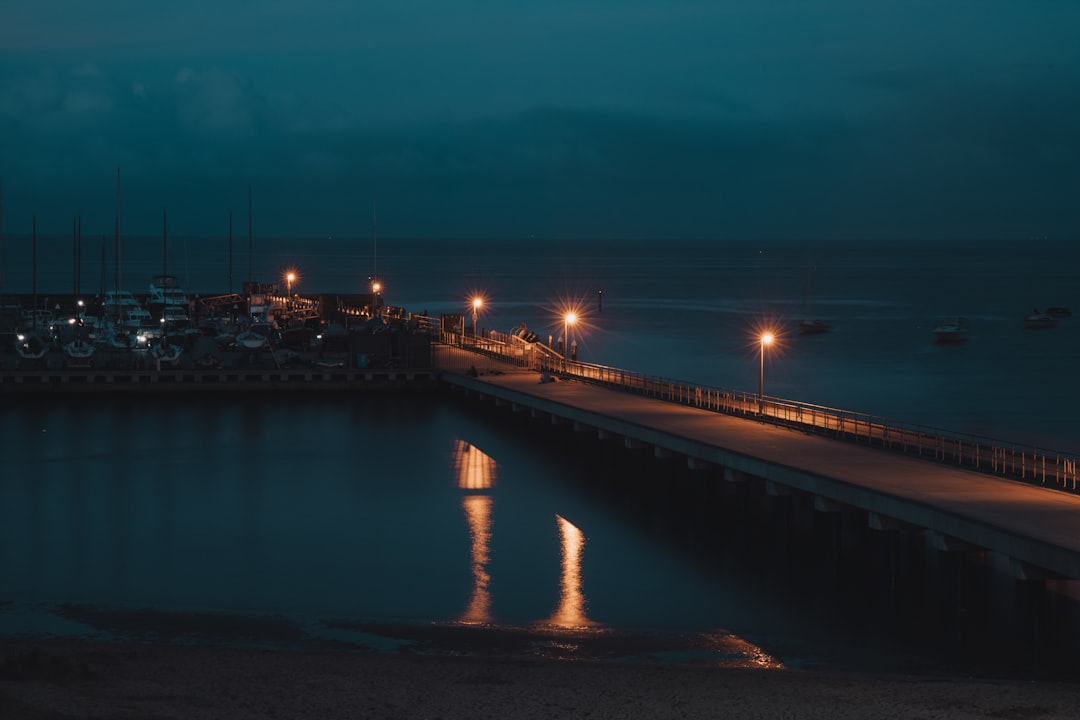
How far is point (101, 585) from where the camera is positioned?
27.1m

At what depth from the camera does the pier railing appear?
26.0m

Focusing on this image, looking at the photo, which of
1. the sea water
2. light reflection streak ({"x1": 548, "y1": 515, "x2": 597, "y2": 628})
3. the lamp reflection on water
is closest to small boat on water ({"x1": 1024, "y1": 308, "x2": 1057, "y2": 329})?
the sea water

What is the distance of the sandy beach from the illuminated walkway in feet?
8.42

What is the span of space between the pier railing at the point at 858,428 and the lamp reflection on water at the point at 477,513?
18.3 ft

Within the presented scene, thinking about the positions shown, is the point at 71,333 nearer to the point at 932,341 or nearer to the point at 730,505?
the point at 730,505

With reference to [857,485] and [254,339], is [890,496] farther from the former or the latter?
[254,339]

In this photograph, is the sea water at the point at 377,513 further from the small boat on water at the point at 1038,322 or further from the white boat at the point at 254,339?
the small boat on water at the point at 1038,322

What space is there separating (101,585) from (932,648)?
16243 mm

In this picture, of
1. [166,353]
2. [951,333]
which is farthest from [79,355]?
[951,333]

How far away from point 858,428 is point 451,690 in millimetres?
16608

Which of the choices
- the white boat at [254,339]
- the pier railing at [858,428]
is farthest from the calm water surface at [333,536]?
the white boat at [254,339]

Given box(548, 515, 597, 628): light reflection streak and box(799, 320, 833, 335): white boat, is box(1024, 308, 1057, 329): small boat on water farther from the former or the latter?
box(548, 515, 597, 628): light reflection streak

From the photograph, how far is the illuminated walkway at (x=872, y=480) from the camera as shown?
2075 cm

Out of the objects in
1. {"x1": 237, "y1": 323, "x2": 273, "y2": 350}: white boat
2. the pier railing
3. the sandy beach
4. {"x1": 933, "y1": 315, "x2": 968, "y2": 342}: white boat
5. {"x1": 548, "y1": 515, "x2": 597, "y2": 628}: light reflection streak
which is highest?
{"x1": 933, "y1": 315, "x2": 968, "y2": 342}: white boat
